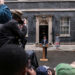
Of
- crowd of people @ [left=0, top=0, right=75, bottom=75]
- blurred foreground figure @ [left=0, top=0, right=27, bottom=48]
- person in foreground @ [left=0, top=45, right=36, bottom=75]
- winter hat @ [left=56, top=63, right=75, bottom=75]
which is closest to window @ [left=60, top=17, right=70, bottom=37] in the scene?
crowd of people @ [left=0, top=0, right=75, bottom=75]

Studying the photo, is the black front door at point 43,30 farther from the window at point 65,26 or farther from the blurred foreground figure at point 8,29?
the blurred foreground figure at point 8,29

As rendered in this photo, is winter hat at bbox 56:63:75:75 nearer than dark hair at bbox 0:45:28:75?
No

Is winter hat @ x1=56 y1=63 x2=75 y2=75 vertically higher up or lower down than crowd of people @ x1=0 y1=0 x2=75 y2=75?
lower down

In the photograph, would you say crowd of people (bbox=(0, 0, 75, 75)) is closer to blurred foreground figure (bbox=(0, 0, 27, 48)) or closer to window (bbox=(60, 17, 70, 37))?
blurred foreground figure (bbox=(0, 0, 27, 48))

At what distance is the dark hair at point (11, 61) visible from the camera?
1637 millimetres

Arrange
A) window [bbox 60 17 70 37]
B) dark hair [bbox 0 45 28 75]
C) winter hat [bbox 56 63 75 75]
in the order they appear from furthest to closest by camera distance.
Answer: window [bbox 60 17 70 37] < winter hat [bbox 56 63 75 75] < dark hair [bbox 0 45 28 75]

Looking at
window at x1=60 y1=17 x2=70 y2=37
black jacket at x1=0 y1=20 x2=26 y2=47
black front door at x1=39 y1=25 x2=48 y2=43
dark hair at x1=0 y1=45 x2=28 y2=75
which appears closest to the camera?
dark hair at x1=0 y1=45 x2=28 y2=75

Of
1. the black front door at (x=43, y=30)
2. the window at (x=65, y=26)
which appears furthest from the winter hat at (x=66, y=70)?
the window at (x=65, y=26)

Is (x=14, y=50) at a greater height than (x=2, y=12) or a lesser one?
lesser

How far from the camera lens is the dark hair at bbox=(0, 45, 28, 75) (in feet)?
5.37

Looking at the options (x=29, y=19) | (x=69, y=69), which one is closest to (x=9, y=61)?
(x=69, y=69)

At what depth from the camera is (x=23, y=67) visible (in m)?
1.70

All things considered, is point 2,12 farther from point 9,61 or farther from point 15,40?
point 9,61

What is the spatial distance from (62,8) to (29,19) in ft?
12.4
